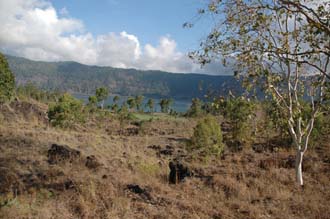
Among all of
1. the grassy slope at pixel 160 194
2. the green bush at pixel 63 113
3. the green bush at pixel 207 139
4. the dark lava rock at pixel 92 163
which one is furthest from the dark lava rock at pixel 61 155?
the green bush at pixel 63 113

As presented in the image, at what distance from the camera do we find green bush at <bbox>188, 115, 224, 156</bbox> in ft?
52.8

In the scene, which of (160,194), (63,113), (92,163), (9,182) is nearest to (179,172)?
(160,194)

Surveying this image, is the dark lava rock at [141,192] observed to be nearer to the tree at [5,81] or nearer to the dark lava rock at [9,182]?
the dark lava rock at [9,182]

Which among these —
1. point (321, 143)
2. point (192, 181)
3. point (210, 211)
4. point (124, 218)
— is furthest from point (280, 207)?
point (321, 143)

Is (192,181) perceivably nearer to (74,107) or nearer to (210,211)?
(210,211)

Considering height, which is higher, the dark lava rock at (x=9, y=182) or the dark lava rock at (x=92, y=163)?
the dark lava rock at (x=92, y=163)

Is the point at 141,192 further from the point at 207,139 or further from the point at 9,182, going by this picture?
the point at 207,139

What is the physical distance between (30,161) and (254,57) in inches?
304

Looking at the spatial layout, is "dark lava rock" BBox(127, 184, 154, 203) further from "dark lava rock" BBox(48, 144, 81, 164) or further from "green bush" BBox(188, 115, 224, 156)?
"green bush" BBox(188, 115, 224, 156)

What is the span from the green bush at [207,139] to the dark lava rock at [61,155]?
8.12m

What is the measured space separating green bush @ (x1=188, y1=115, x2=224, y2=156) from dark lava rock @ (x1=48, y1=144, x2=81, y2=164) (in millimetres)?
8119

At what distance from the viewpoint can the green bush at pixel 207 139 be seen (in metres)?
16.1

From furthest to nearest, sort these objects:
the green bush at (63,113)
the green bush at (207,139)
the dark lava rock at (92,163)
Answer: the green bush at (63,113) → the green bush at (207,139) → the dark lava rock at (92,163)

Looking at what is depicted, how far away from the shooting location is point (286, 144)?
1927cm
